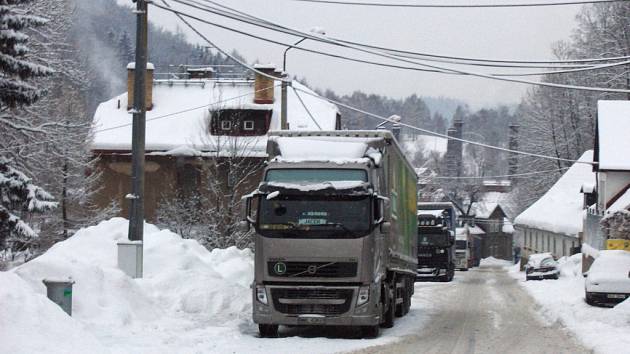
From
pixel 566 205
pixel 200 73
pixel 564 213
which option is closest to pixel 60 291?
pixel 564 213

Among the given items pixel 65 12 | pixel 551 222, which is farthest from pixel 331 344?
pixel 551 222

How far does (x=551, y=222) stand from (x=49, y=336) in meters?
58.3

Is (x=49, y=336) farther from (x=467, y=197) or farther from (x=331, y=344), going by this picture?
(x=467, y=197)

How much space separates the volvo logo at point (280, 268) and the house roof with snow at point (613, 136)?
31.0 metres

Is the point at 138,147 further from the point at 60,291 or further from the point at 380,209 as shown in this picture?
the point at 380,209

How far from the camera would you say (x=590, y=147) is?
229 feet

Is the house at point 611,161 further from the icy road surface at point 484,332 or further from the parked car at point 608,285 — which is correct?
the icy road surface at point 484,332

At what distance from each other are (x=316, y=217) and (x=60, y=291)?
4739mm

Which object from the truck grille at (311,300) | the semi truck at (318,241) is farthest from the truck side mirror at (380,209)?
the truck grille at (311,300)

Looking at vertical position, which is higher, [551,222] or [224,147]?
[224,147]

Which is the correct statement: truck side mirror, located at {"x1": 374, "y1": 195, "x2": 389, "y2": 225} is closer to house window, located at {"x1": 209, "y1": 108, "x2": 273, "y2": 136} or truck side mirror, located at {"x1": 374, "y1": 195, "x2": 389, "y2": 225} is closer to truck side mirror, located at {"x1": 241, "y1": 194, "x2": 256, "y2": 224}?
truck side mirror, located at {"x1": 241, "y1": 194, "x2": 256, "y2": 224}

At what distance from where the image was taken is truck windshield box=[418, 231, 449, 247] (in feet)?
156

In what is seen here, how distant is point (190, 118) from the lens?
59.0 m

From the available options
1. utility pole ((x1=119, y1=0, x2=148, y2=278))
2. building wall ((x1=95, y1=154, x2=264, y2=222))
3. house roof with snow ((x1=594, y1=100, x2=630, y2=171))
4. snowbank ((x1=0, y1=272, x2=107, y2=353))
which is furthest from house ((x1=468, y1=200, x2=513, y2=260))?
snowbank ((x1=0, y1=272, x2=107, y2=353))
